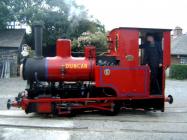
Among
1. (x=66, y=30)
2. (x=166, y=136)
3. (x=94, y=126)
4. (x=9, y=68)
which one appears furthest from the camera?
(x=66, y=30)

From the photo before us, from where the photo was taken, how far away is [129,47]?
10.1 m

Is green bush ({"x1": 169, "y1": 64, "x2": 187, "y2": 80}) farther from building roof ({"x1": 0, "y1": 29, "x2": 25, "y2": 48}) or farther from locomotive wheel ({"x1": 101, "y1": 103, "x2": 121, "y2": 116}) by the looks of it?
locomotive wheel ({"x1": 101, "y1": 103, "x2": 121, "y2": 116})

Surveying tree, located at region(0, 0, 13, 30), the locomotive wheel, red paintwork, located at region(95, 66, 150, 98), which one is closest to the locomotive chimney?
red paintwork, located at region(95, 66, 150, 98)

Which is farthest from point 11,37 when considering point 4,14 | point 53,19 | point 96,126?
point 96,126

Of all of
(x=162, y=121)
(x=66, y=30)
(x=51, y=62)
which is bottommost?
(x=162, y=121)

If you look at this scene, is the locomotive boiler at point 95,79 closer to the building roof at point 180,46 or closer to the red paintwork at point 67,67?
the red paintwork at point 67,67

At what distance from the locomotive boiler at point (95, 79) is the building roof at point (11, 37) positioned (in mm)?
20109

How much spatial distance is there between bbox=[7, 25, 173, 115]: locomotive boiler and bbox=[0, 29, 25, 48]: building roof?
66.0 ft

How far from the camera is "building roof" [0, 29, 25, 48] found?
30172 mm

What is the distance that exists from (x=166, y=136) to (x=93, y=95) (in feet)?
10.2

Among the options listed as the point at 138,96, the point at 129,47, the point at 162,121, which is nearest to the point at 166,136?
the point at 162,121

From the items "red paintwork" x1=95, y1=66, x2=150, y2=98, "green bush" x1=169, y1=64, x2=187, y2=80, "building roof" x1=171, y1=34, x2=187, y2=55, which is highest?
"building roof" x1=171, y1=34, x2=187, y2=55

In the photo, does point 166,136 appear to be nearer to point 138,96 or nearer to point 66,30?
point 138,96

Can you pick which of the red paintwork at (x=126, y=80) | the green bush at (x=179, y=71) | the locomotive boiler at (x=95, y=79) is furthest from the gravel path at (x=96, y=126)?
the green bush at (x=179, y=71)
